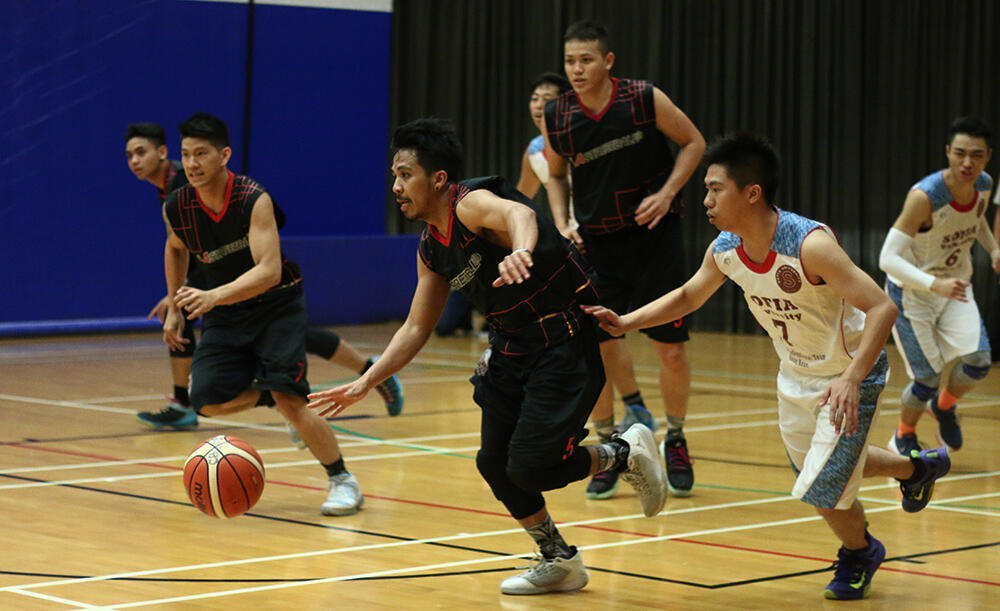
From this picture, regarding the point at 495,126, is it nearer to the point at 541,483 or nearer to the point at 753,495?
the point at 753,495

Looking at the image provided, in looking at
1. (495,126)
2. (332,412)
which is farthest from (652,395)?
(495,126)

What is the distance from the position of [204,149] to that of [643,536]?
2393 mm

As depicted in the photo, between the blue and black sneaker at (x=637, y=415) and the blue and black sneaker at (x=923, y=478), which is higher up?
the blue and black sneaker at (x=923, y=478)

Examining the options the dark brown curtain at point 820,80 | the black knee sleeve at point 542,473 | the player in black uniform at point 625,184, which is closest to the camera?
the black knee sleeve at point 542,473

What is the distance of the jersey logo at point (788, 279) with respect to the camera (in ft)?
14.6

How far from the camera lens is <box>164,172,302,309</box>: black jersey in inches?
244

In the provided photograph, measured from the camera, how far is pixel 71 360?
11.4 metres

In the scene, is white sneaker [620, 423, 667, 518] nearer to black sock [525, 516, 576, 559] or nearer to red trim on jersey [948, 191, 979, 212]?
black sock [525, 516, 576, 559]

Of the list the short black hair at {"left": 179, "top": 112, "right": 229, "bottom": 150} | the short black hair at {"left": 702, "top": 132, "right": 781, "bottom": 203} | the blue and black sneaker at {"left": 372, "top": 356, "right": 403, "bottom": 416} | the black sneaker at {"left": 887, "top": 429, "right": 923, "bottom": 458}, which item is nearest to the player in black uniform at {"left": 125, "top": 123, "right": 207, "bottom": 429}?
the blue and black sneaker at {"left": 372, "top": 356, "right": 403, "bottom": 416}

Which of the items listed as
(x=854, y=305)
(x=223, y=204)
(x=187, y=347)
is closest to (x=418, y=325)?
(x=854, y=305)

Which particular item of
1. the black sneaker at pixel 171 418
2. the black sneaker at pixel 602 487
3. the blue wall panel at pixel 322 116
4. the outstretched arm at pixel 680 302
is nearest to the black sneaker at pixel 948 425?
the black sneaker at pixel 602 487

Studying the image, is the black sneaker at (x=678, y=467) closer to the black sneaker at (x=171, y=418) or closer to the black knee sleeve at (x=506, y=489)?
the black knee sleeve at (x=506, y=489)

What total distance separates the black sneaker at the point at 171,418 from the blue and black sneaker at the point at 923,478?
15.1 ft

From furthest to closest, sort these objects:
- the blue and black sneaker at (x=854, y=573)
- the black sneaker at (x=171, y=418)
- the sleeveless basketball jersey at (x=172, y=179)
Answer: the black sneaker at (x=171, y=418)
the sleeveless basketball jersey at (x=172, y=179)
the blue and black sneaker at (x=854, y=573)
